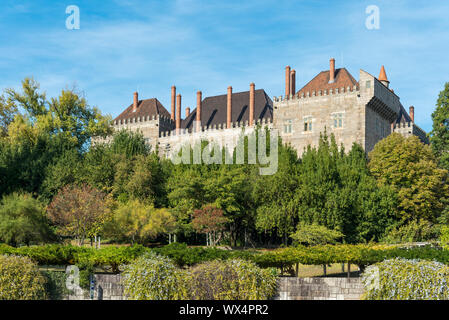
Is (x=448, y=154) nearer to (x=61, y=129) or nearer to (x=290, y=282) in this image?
(x=290, y=282)

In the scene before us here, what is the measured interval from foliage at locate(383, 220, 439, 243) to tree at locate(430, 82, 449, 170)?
249 inches

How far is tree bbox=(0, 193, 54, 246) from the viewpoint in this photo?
29719 mm

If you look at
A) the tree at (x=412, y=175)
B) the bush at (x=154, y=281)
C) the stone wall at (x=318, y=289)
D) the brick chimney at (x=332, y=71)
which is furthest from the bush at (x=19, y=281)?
the brick chimney at (x=332, y=71)

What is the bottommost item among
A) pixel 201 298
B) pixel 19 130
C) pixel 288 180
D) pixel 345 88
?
pixel 201 298

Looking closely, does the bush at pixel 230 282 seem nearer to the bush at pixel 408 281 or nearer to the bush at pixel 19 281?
the bush at pixel 408 281

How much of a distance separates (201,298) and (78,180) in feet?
90.0

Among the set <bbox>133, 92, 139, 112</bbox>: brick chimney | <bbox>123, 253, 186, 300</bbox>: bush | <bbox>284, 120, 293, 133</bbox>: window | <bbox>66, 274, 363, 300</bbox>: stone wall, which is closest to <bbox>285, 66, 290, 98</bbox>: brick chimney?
<bbox>284, 120, 293, 133</bbox>: window

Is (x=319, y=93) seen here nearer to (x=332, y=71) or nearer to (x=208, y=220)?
(x=332, y=71)

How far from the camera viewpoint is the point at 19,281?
17.8 m

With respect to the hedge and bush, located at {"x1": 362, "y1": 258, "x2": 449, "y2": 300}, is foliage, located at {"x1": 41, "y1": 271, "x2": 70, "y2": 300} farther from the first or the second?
bush, located at {"x1": 362, "y1": 258, "x2": 449, "y2": 300}

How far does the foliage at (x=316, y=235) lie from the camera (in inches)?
1361

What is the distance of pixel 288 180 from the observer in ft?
128

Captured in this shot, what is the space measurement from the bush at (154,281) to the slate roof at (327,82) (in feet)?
104
